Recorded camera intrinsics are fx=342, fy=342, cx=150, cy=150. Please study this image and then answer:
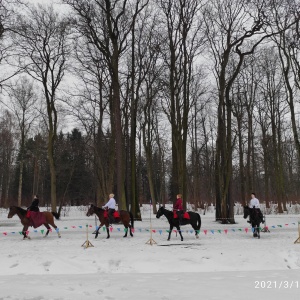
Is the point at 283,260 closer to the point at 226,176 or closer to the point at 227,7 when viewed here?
the point at 226,176

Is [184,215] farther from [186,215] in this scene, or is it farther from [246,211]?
[246,211]

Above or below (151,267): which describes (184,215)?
above

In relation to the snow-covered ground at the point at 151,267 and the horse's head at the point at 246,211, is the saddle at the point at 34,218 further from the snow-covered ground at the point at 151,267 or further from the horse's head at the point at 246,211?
the horse's head at the point at 246,211

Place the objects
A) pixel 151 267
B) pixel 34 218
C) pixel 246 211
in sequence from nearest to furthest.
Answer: pixel 151 267
pixel 34 218
pixel 246 211

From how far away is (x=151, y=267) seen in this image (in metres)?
11.3

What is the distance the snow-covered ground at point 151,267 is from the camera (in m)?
7.74

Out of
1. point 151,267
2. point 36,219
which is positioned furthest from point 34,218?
point 151,267

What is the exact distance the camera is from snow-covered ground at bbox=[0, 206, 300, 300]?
305 inches

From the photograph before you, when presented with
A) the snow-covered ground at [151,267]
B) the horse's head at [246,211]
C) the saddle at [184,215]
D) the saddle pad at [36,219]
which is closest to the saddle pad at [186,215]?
the saddle at [184,215]

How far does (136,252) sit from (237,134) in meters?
22.0

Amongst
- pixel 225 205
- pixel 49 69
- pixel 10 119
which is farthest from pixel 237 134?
pixel 10 119
